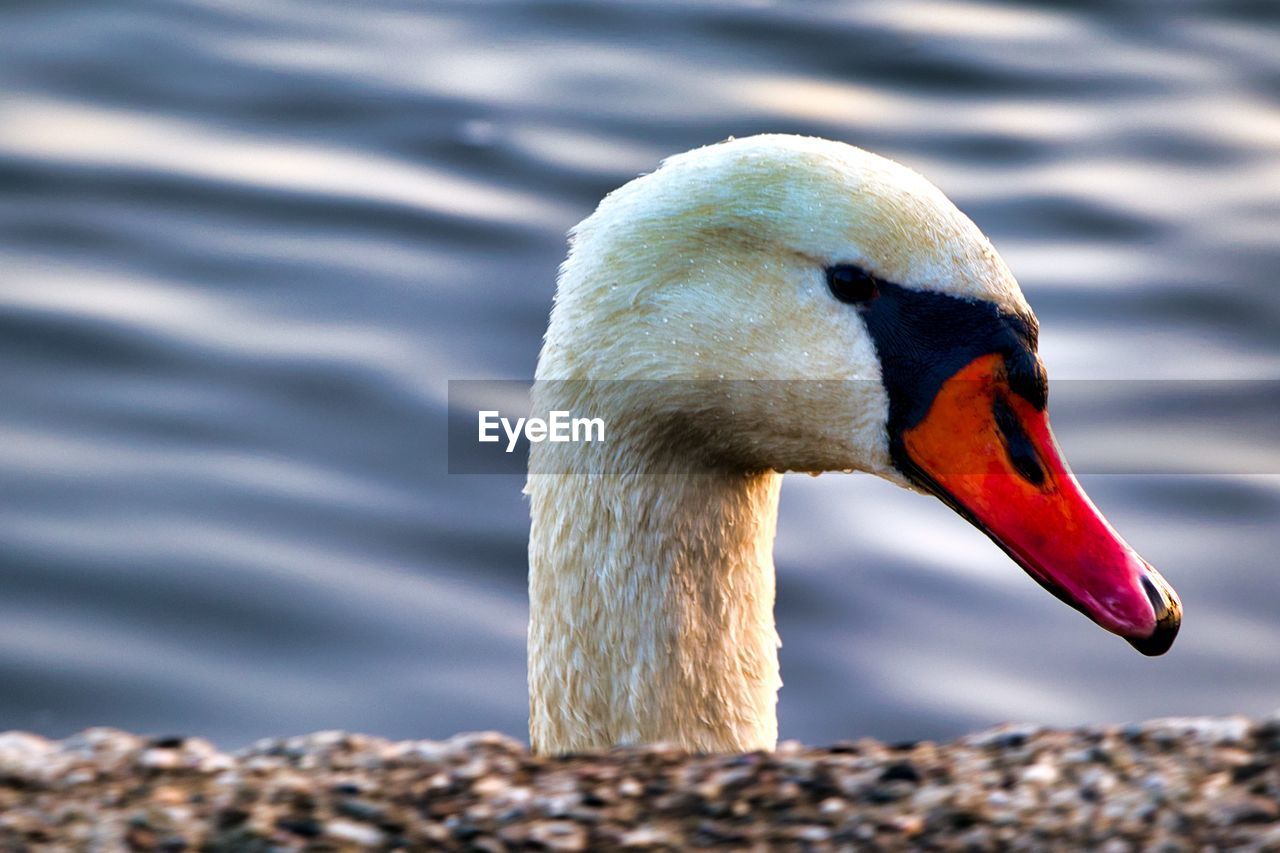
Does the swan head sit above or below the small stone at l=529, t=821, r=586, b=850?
above

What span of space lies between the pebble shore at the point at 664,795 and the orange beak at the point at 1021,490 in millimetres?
658

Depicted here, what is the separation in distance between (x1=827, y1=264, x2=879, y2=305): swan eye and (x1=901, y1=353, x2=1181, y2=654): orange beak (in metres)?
0.24

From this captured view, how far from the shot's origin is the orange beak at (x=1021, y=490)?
379cm

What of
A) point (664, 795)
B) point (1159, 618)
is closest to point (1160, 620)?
point (1159, 618)

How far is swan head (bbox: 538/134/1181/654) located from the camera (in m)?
3.79

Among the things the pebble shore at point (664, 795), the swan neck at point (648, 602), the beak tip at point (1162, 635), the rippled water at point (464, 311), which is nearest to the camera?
the pebble shore at point (664, 795)

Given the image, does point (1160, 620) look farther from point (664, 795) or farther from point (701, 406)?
Result: point (664, 795)

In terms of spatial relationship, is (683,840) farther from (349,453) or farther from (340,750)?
(349,453)

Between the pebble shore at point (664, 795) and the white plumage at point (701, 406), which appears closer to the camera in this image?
the pebble shore at point (664, 795)

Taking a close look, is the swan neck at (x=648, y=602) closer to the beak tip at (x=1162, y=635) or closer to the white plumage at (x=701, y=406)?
the white plumage at (x=701, y=406)

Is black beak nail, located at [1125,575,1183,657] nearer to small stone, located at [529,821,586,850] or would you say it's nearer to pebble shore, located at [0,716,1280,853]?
pebble shore, located at [0,716,1280,853]

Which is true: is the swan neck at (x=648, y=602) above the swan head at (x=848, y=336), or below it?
below

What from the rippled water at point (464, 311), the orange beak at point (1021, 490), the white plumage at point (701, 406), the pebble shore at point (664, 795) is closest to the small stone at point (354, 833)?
the pebble shore at point (664, 795)

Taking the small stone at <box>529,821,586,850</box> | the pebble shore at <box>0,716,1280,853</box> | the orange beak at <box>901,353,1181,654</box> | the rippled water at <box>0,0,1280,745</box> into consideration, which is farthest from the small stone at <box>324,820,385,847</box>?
the rippled water at <box>0,0,1280,745</box>
